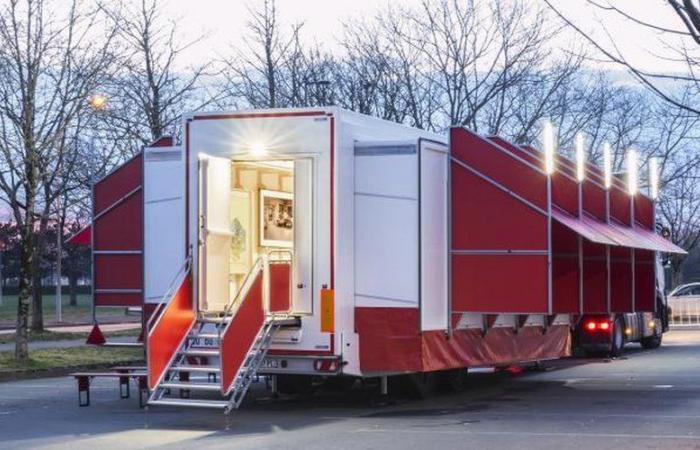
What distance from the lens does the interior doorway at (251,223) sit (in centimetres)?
1495

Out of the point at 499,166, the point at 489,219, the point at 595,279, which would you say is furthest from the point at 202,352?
the point at 595,279

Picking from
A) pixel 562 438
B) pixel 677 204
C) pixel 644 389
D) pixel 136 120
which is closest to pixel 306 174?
pixel 562 438

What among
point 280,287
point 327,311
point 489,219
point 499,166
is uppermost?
point 499,166

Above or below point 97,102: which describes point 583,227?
below

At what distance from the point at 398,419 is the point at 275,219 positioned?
156 inches

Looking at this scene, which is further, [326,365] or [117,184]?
[117,184]

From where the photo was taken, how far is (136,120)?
30.3m

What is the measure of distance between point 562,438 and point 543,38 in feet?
70.1

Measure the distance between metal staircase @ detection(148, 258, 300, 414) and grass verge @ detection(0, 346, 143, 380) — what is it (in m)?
6.92

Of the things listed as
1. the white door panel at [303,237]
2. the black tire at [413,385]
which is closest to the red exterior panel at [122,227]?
the white door panel at [303,237]

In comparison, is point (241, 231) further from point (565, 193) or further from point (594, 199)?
point (594, 199)

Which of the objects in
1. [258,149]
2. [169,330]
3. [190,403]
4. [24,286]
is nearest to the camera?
[190,403]

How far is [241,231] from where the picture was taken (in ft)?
54.2

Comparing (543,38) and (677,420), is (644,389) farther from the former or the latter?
(543,38)
